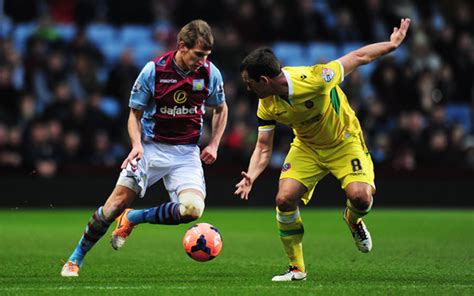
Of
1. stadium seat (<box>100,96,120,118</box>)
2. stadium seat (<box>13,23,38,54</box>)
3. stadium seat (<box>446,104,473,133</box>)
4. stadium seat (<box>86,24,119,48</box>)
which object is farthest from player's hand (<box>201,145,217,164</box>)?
stadium seat (<box>446,104,473,133</box>)

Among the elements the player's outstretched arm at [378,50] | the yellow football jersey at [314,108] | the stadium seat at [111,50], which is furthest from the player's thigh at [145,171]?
the stadium seat at [111,50]

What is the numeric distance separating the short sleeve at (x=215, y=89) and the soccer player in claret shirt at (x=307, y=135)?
62 centimetres

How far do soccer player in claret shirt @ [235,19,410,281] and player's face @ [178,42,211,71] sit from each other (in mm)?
579

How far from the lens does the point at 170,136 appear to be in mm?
9398

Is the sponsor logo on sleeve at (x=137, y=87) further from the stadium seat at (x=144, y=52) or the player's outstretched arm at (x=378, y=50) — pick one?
the stadium seat at (x=144, y=52)

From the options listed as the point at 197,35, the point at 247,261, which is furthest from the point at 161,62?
the point at 247,261

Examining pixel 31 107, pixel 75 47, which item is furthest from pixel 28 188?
pixel 75 47

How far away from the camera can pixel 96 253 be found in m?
11.4

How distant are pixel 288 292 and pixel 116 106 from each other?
40.4ft

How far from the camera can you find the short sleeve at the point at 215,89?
938 cm

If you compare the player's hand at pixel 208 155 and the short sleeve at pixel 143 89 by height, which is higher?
the short sleeve at pixel 143 89

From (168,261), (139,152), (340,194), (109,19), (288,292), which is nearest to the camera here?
(288,292)

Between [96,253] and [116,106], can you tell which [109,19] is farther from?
[96,253]

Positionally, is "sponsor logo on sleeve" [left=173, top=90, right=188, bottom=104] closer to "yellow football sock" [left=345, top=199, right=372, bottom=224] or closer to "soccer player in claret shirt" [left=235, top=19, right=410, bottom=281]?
"soccer player in claret shirt" [left=235, top=19, right=410, bottom=281]
